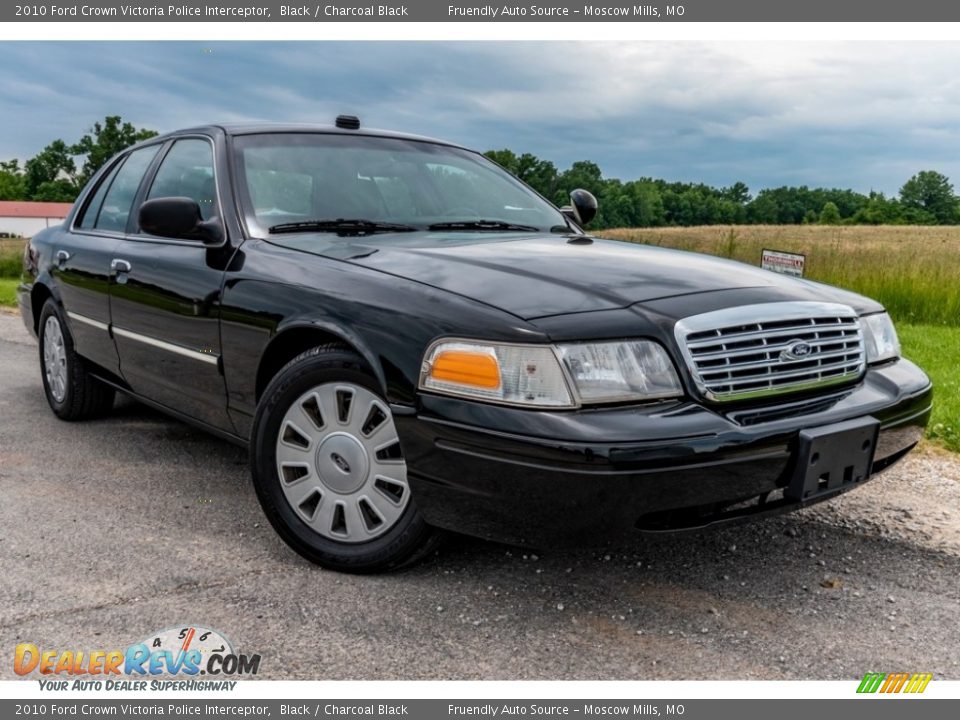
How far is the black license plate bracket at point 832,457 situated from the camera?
2.60 meters

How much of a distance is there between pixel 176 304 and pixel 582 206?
88.9 inches

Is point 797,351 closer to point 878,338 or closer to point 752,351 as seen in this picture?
point 752,351

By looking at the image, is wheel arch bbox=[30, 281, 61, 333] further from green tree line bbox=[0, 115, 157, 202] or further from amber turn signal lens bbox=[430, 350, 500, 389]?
green tree line bbox=[0, 115, 157, 202]

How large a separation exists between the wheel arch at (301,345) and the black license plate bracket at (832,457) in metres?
1.25

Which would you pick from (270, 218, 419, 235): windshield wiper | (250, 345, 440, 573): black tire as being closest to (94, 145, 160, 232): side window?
(270, 218, 419, 235): windshield wiper

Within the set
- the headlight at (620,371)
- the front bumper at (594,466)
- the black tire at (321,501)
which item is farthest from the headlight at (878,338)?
the black tire at (321,501)

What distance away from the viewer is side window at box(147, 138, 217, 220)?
3869 millimetres

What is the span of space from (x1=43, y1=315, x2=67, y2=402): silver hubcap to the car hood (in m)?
2.44

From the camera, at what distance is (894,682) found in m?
2.44

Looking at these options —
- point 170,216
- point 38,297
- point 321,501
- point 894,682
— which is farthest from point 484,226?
point 38,297

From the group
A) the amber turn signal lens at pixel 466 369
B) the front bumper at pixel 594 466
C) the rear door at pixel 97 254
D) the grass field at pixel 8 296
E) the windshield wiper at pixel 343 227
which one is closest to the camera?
the front bumper at pixel 594 466

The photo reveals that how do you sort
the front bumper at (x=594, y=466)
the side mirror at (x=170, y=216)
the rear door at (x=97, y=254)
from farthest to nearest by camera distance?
the rear door at (x=97, y=254) < the side mirror at (x=170, y=216) < the front bumper at (x=594, y=466)

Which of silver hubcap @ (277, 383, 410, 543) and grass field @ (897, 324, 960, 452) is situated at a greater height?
silver hubcap @ (277, 383, 410, 543)

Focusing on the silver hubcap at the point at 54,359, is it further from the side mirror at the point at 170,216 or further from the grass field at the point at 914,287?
the grass field at the point at 914,287
